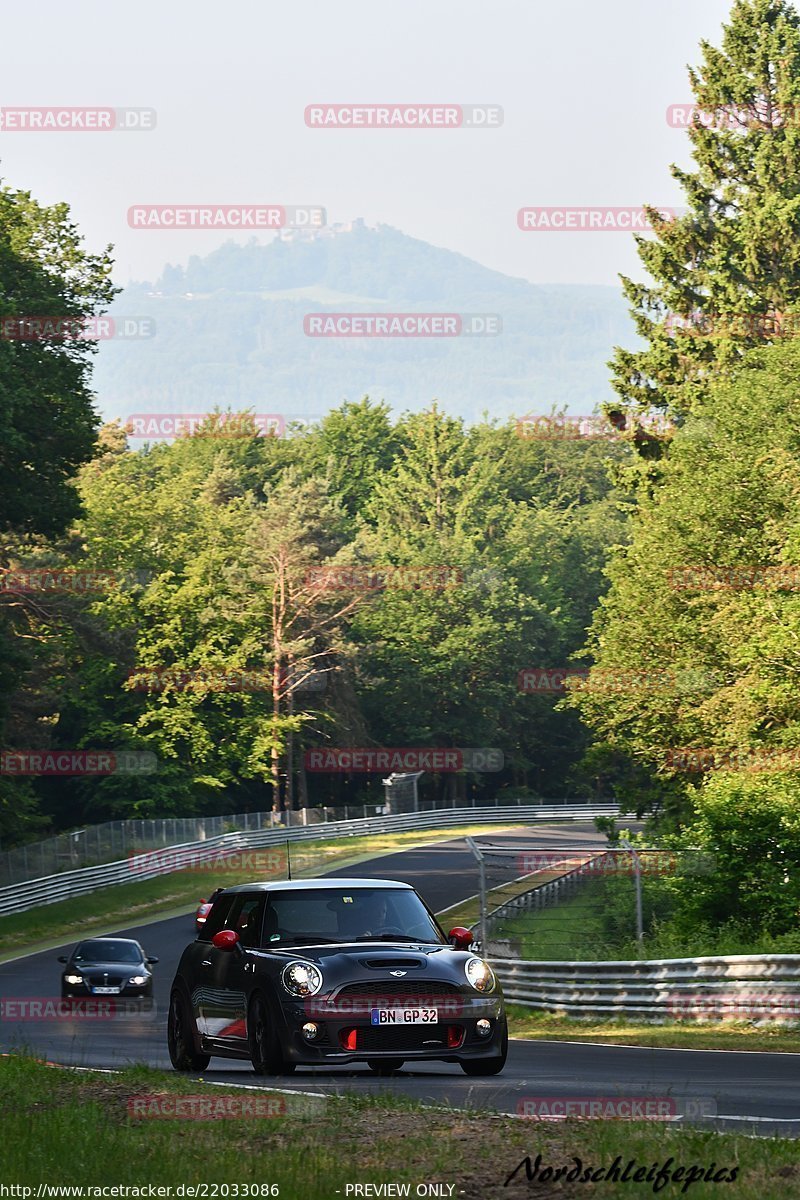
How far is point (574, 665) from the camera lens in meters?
118

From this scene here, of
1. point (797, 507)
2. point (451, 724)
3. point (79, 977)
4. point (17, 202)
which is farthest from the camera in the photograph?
point (451, 724)

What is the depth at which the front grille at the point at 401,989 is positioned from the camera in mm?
13492

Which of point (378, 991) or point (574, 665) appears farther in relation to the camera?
point (574, 665)

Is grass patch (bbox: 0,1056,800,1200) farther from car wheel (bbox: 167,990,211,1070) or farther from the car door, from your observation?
car wheel (bbox: 167,990,211,1070)

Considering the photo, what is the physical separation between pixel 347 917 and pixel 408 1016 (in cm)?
133

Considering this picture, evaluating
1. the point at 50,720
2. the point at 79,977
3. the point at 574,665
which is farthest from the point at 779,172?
the point at 574,665

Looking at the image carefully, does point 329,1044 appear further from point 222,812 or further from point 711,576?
point 222,812

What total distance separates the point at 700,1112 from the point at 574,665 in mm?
106227

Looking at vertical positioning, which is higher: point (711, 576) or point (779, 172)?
point (779, 172)

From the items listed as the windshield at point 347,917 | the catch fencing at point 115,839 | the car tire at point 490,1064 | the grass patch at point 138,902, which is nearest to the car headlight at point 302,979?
the windshield at point 347,917

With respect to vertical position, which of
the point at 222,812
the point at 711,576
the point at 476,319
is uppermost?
the point at 476,319

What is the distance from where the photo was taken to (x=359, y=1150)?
9555 millimetres

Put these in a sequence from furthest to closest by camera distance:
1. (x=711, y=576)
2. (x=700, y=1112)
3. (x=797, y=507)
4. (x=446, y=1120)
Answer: (x=711, y=576), (x=797, y=507), (x=700, y=1112), (x=446, y=1120)

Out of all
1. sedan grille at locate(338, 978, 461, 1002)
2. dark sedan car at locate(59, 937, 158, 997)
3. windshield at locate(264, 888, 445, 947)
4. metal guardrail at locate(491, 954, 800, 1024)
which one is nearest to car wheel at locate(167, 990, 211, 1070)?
windshield at locate(264, 888, 445, 947)
